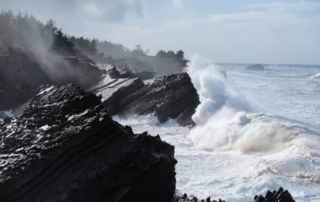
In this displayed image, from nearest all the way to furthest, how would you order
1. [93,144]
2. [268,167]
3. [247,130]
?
[93,144], [268,167], [247,130]

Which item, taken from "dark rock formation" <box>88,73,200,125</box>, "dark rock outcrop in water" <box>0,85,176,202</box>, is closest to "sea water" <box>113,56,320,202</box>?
"dark rock formation" <box>88,73,200,125</box>

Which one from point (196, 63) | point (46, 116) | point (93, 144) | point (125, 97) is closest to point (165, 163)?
point (93, 144)

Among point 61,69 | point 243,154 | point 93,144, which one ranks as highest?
point 61,69

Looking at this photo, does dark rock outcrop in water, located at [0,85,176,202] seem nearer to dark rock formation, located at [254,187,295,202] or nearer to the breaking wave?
dark rock formation, located at [254,187,295,202]

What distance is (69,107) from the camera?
400cm

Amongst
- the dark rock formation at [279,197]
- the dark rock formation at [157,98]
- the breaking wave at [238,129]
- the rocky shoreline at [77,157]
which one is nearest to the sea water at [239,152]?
the breaking wave at [238,129]

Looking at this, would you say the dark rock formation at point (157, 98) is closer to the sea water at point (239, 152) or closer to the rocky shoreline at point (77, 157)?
the sea water at point (239, 152)

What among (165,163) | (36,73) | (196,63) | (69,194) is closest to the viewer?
(69,194)

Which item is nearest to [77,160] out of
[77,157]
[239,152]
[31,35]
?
[77,157]

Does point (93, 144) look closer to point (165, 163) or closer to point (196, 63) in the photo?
point (165, 163)

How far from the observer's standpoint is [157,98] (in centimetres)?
1380

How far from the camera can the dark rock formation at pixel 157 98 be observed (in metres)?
13.4

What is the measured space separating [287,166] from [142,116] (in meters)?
7.69

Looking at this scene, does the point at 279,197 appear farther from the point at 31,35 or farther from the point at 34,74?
the point at 31,35
